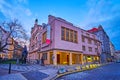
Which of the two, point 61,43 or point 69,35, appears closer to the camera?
point 61,43

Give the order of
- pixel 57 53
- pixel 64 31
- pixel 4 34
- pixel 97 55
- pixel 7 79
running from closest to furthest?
pixel 7 79 → pixel 57 53 → pixel 64 31 → pixel 4 34 → pixel 97 55

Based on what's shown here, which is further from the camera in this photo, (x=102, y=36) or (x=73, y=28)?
(x=102, y=36)

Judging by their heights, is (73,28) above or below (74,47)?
above

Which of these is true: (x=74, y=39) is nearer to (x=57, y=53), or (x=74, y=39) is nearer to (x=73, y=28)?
(x=73, y=28)

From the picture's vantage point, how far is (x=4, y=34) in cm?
2623

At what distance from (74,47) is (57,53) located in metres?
6.06

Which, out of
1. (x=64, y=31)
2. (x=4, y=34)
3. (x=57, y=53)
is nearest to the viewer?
(x=57, y=53)

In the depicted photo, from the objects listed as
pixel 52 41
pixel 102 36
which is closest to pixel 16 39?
pixel 52 41

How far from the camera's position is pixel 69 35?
2588 centimetres

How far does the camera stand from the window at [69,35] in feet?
79.7

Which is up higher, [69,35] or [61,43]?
[69,35]

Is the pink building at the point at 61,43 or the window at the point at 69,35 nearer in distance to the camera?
the pink building at the point at 61,43

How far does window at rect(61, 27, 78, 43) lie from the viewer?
24.3 metres

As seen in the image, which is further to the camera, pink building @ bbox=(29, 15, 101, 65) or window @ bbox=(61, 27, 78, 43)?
window @ bbox=(61, 27, 78, 43)
